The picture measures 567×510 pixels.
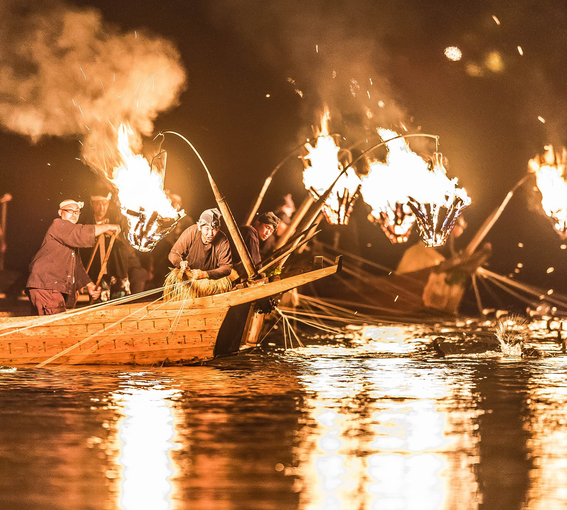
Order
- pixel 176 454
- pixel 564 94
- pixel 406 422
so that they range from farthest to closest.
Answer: pixel 564 94, pixel 406 422, pixel 176 454

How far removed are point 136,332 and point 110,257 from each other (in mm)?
4022

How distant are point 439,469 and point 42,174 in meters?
20.5

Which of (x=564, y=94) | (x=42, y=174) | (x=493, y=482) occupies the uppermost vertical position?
(x=564, y=94)

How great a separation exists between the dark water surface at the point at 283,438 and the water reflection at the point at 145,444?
0.01 m

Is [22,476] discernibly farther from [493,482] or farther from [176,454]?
[493,482]

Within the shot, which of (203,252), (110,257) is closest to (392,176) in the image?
(110,257)

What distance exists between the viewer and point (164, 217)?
16203 mm

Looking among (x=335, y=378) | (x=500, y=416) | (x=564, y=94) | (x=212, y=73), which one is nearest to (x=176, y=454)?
(x=500, y=416)

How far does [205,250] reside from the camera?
51.6 ft

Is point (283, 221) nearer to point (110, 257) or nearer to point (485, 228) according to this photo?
point (110, 257)

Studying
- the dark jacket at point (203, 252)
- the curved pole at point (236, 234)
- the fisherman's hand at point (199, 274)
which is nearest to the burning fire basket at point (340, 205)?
the curved pole at point (236, 234)

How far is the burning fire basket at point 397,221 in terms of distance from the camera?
90.0 ft

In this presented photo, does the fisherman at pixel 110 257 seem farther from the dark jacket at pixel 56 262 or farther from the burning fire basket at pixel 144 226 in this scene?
the dark jacket at pixel 56 262

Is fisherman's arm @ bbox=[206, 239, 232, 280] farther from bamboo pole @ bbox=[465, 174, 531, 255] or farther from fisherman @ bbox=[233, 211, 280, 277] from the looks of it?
bamboo pole @ bbox=[465, 174, 531, 255]
